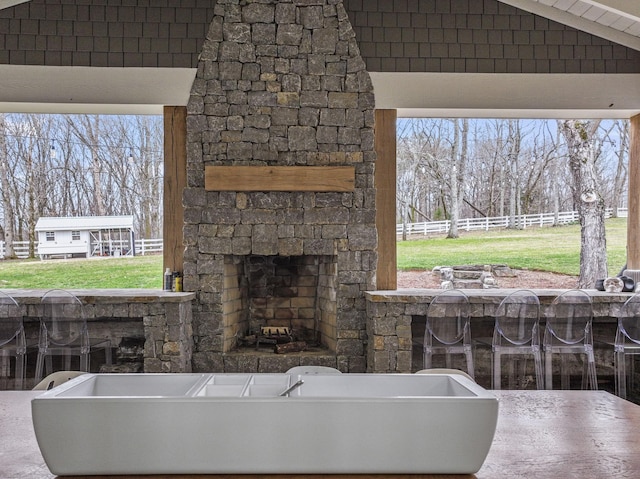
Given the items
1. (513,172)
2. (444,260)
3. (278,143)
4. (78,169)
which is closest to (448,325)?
(444,260)

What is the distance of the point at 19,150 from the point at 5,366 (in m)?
2.28

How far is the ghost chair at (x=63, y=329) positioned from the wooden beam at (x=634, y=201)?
5039 mm

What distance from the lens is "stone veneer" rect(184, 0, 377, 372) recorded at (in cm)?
546

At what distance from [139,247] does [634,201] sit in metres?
4.92

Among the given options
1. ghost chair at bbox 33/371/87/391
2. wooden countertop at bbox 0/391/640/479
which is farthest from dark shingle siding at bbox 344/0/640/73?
wooden countertop at bbox 0/391/640/479

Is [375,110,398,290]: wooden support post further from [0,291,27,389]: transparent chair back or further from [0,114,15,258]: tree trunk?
[0,114,15,258]: tree trunk

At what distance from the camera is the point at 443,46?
5598 mm

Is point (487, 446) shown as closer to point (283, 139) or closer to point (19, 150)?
point (283, 139)

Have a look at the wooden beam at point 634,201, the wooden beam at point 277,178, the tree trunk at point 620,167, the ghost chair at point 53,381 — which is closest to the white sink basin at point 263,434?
the ghost chair at point 53,381

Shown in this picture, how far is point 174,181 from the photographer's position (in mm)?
5727

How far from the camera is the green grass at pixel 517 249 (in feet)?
21.6

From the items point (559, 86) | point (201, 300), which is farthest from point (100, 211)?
point (559, 86)

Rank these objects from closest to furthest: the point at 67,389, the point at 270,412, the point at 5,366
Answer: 1. the point at 270,412
2. the point at 67,389
3. the point at 5,366

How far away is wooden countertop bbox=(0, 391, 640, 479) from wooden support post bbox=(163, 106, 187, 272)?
3.53m
